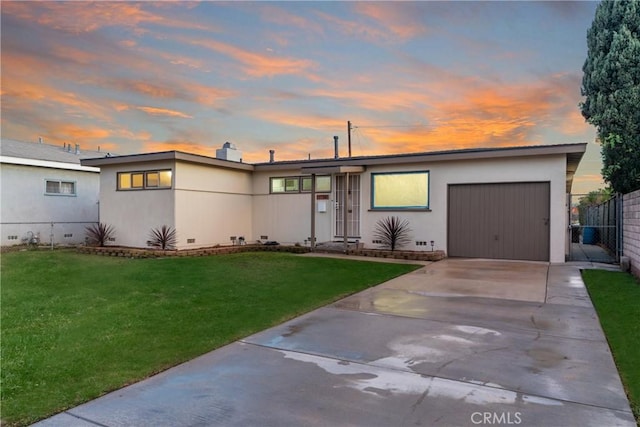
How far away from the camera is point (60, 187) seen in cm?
1656

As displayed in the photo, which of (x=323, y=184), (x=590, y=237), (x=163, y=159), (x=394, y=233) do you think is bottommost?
(x=590, y=237)

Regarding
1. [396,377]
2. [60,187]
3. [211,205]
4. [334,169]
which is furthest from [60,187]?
[396,377]

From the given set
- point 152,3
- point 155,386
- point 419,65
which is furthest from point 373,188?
point 155,386

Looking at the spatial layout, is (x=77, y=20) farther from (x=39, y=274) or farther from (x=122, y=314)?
(x=122, y=314)

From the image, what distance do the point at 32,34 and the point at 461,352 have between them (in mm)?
11876

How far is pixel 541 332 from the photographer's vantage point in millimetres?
4773

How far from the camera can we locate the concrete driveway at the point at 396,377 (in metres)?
2.81

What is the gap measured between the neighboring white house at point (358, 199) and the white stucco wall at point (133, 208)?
1.4 inches

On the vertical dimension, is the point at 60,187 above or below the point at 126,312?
above

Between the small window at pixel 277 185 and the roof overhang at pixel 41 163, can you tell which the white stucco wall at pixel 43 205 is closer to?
the roof overhang at pixel 41 163

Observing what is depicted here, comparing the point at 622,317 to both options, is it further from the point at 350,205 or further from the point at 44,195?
the point at 44,195

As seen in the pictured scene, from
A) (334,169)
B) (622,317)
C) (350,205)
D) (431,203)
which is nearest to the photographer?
(622,317)

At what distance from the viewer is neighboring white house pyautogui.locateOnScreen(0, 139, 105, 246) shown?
49.1ft

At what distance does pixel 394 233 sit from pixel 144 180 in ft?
27.2
